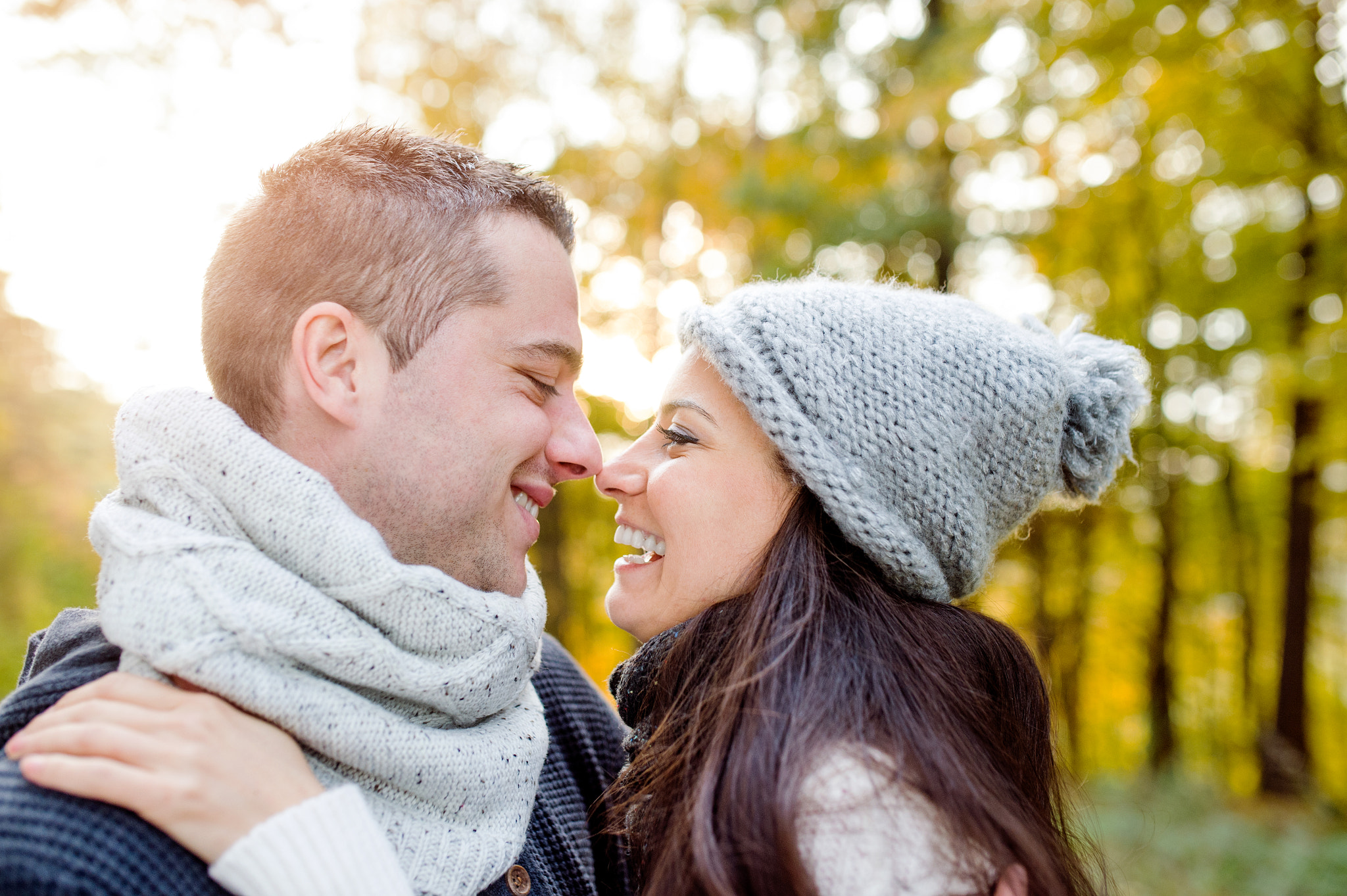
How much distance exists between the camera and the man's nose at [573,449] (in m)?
2.27

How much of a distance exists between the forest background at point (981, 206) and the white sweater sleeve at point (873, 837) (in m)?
4.39

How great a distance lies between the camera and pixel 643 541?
2469mm

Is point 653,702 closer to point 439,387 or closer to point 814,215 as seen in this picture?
point 439,387

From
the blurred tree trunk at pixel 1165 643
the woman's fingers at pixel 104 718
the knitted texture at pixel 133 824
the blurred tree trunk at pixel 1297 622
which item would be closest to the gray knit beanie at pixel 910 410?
the knitted texture at pixel 133 824

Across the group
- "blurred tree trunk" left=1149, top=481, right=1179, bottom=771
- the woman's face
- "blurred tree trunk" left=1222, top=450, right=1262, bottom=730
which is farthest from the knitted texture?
"blurred tree trunk" left=1222, top=450, right=1262, bottom=730

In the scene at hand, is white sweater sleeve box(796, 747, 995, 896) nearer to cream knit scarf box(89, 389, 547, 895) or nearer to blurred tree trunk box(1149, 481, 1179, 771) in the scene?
cream knit scarf box(89, 389, 547, 895)

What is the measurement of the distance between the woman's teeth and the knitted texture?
51 cm

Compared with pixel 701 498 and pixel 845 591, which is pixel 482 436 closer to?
pixel 701 498

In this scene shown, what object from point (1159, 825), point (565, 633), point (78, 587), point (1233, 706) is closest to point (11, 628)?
point (78, 587)

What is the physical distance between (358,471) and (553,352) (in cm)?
56

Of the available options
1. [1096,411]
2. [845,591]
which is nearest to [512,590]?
[845,591]

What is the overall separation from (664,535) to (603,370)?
712 cm

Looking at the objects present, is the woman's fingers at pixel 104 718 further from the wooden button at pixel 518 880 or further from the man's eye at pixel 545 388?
the man's eye at pixel 545 388

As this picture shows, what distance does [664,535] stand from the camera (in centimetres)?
231
